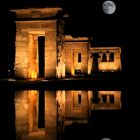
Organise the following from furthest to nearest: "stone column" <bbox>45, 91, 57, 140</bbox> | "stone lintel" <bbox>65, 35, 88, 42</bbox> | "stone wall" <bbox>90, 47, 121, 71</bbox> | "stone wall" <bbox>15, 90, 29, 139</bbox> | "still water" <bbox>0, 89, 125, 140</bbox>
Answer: "stone wall" <bbox>90, 47, 121, 71</bbox> → "stone lintel" <bbox>65, 35, 88, 42</bbox> → "stone wall" <bbox>15, 90, 29, 139</bbox> → "stone column" <bbox>45, 91, 57, 140</bbox> → "still water" <bbox>0, 89, 125, 140</bbox>

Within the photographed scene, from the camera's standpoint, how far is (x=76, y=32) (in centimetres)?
2955

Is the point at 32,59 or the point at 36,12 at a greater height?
the point at 36,12

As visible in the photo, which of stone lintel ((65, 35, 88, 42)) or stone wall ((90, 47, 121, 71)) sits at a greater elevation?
stone lintel ((65, 35, 88, 42))

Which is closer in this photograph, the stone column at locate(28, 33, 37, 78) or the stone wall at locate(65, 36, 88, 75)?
the stone column at locate(28, 33, 37, 78)

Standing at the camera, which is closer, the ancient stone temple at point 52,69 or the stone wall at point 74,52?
the ancient stone temple at point 52,69

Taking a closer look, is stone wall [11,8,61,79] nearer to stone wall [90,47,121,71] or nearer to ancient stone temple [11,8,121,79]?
ancient stone temple [11,8,121,79]

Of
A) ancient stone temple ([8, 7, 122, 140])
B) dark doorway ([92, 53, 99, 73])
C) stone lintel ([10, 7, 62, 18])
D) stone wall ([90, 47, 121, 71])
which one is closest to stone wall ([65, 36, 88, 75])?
ancient stone temple ([8, 7, 122, 140])

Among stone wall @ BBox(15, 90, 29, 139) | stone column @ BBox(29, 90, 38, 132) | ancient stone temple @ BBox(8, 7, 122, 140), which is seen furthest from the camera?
ancient stone temple @ BBox(8, 7, 122, 140)

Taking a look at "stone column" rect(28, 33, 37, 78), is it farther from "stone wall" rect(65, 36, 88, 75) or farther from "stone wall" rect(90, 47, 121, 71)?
"stone wall" rect(90, 47, 121, 71)

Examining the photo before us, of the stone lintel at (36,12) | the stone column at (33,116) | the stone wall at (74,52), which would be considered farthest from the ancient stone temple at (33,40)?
the stone column at (33,116)

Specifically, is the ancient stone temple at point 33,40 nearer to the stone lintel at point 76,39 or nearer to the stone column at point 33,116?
the stone lintel at point 76,39

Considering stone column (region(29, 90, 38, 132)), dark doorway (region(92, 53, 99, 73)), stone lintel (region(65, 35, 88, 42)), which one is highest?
stone lintel (region(65, 35, 88, 42))

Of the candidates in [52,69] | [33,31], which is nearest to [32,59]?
[33,31]

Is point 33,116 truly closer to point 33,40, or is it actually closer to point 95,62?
point 33,40
